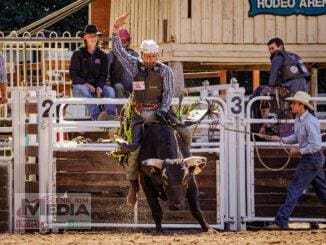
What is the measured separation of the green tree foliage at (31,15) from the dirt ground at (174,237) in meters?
20.8

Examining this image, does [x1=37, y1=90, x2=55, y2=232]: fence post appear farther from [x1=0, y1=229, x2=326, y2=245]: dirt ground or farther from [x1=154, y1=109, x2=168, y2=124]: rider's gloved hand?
[x1=154, y1=109, x2=168, y2=124]: rider's gloved hand

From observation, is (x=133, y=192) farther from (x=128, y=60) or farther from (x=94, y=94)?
(x=94, y=94)

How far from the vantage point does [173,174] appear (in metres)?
15.7

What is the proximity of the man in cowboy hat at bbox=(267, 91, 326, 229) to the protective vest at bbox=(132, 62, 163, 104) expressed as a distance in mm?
1749

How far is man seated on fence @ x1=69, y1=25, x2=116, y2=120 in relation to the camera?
19.3m

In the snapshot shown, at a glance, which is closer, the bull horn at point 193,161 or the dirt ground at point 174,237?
the dirt ground at point 174,237

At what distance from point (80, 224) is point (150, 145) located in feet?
6.28

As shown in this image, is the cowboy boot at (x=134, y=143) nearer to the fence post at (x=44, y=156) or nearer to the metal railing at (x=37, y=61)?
the fence post at (x=44, y=156)

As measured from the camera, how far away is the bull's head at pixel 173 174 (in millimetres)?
15664

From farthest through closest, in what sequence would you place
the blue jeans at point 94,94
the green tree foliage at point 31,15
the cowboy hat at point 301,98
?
the green tree foliage at point 31,15 < the blue jeans at point 94,94 < the cowboy hat at point 301,98

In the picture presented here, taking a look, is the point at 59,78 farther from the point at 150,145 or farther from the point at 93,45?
the point at 150,145

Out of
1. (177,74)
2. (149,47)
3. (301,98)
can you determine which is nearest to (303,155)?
(301,98)

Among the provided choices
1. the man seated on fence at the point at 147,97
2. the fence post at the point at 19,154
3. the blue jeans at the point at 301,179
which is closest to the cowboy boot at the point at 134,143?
the man seated on fence at the point at 147,97

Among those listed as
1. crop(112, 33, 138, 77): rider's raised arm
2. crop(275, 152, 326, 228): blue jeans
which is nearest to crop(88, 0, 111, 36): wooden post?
crop(112, 33, 138, 77): rider's raised arm
